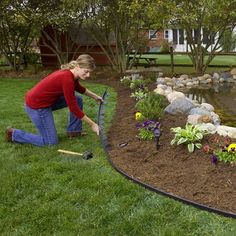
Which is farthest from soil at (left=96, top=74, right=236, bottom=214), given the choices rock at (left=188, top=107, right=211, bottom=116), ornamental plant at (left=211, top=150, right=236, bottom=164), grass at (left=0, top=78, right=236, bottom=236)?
rock at (left=188, top=107, right=211, bottom=116)

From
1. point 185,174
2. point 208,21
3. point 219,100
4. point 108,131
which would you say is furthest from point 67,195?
point 208,21

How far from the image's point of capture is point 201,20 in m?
13.6

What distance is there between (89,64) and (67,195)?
178 cm

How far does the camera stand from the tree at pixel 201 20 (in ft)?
41.7

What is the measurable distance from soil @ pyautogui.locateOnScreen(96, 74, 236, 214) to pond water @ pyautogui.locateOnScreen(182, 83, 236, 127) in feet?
7.42

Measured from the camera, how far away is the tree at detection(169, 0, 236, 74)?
12.7 metres

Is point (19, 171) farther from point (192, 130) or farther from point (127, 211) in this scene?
point (192, 130)

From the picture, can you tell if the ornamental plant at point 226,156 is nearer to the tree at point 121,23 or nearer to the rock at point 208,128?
the rock at point 208,128

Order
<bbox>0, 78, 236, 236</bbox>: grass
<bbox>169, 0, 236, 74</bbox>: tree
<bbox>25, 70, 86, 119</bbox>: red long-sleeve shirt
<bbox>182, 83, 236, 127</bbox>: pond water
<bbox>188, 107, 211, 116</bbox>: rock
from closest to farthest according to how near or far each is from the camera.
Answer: <bbox>0, 78, 236, 236</bbox>: grass < <bbox>25, 70, 86, 119</bbox>: red long-sleeve shirt < <bbox>188, 107, 211, 116</bbox>: rock < <bbox>182, 83, 236, 127</bbox>: pond water < <bbox>169, 0, 236, 74</bbox>: tree

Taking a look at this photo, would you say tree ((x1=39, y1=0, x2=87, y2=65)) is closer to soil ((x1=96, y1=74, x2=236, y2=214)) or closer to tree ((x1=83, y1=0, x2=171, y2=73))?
tree ((x1=83, y1=0, x2=171, y2=73))

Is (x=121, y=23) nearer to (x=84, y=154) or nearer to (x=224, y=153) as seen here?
(x=84, y=154)

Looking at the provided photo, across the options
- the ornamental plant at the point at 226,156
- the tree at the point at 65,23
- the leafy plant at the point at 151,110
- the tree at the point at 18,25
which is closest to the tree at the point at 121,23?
the tree at the point at 65,23

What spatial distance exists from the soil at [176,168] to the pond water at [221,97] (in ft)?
7.42

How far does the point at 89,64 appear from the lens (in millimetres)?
5195
